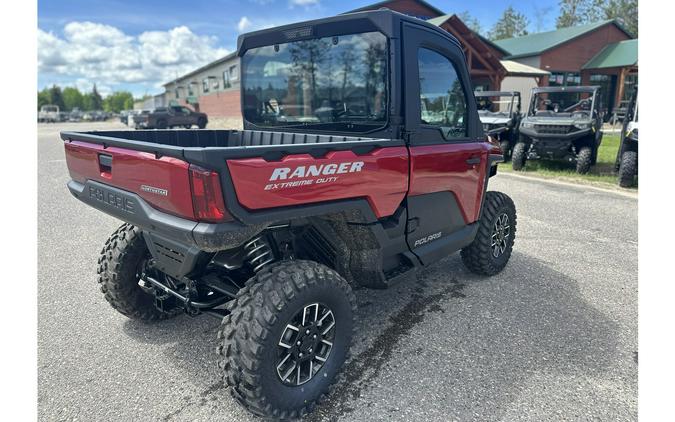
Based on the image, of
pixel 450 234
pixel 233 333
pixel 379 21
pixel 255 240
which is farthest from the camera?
pixel 450 234

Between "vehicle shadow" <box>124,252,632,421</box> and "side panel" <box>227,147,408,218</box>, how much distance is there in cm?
103

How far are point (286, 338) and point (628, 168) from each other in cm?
893

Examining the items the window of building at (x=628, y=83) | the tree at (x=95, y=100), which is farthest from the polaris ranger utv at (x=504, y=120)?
the tree at (x=95, y=100)

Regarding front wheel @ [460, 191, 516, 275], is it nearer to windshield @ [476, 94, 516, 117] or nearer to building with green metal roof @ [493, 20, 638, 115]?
windshield @ [476, 94, 516, 117]

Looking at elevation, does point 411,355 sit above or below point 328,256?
below

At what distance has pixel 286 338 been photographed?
7.88ft

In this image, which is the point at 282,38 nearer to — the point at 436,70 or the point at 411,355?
the point at 436,70

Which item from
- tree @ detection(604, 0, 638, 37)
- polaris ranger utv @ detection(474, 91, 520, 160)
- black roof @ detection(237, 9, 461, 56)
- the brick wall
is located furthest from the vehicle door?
tree @ detection(604, 0, 638, 37)

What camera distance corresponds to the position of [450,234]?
371cm

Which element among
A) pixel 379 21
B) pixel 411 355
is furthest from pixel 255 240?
pixel 379 21

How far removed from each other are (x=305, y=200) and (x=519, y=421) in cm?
173

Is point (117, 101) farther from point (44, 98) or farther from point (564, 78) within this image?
point (564, 78)

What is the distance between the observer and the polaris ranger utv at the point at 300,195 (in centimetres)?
222

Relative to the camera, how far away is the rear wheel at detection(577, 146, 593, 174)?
33.2 feet
